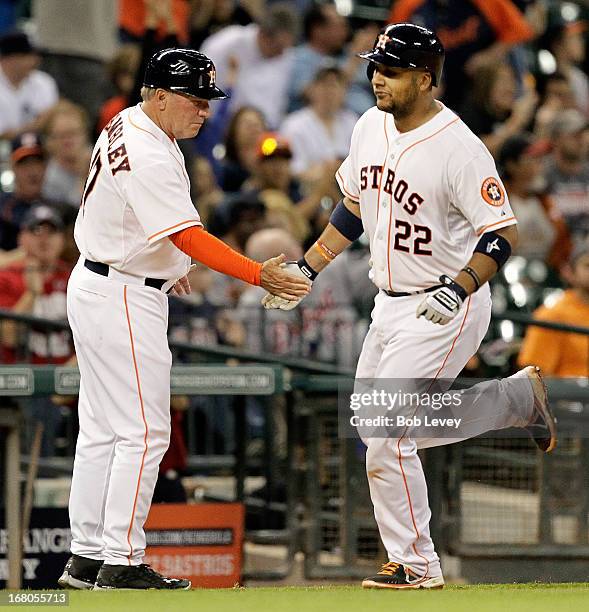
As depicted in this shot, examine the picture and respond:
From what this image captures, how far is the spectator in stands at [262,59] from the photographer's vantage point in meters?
11.7

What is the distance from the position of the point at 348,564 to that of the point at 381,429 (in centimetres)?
188

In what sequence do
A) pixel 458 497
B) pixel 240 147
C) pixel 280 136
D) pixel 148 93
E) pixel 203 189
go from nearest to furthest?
pixel 148 93 → pixel 458 497 → pixel 203 189 → pixel 280 136 → pixel 240 147

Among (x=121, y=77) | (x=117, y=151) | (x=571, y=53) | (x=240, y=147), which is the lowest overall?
(x=117, y=151)

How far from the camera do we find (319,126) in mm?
11633

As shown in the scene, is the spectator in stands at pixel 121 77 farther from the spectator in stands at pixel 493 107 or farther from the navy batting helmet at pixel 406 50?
the navy batting helmet at pixel 406 50

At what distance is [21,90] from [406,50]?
5580 millimetres

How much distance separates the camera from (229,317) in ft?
27.3

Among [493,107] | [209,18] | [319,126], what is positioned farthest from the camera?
[493,107]

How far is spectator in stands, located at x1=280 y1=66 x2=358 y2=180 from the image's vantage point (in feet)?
37.8

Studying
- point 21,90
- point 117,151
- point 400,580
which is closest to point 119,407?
point 117,151

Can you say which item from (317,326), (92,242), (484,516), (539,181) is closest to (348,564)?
(484,516)

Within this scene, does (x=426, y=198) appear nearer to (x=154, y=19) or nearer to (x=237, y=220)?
(x=237, y=220)

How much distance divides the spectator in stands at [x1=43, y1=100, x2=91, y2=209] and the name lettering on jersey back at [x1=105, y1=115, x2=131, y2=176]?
416 cm

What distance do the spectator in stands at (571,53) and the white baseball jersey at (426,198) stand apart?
27.0 ft
